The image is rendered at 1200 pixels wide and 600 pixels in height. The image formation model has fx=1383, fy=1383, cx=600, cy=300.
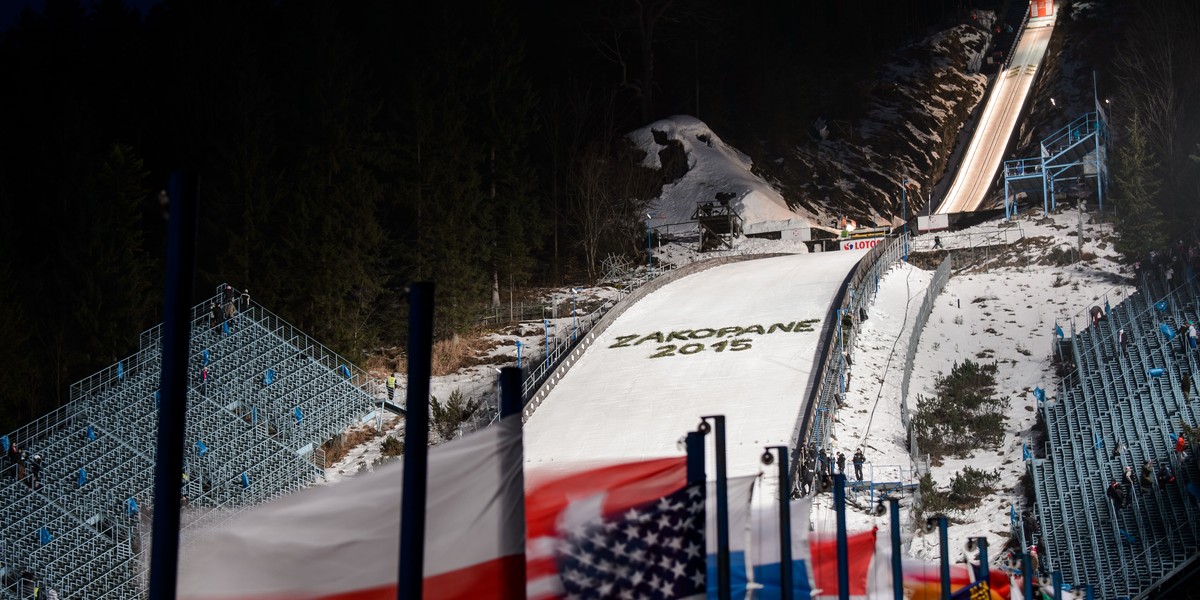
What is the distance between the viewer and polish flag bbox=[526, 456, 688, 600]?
7.45 meters

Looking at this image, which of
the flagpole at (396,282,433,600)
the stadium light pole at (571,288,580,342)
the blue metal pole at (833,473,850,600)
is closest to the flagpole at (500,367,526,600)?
the flagpole at (396,282,433,600)

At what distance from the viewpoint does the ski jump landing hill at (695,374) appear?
1252 inches

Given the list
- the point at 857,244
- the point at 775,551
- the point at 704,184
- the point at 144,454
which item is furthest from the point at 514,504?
the point at 704,184

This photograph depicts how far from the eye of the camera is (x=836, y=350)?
3688 cm

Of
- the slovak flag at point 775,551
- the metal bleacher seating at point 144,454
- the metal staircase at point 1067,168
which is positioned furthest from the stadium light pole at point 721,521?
the metal staircase at point 1067,168

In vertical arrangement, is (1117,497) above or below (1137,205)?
below

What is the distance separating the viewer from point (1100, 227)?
52188mm

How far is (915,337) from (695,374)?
7.23 meters

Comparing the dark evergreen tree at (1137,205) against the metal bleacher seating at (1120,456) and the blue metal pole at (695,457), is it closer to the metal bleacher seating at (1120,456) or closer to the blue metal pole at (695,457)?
the metal bleacher seating at (1120,456)

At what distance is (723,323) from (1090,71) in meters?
47.0

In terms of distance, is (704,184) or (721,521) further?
(704,184)

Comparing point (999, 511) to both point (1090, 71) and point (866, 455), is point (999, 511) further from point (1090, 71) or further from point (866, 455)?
point (1090, 71)

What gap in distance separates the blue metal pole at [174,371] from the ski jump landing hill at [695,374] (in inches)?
899

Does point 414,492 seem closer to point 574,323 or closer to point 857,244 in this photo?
point 574,323
